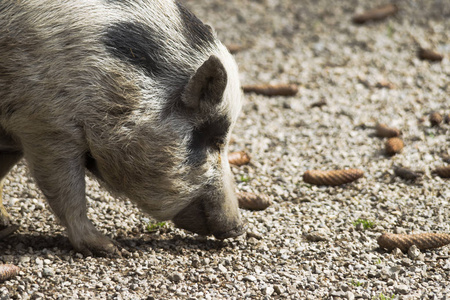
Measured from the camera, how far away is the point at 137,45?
4613 millimetres

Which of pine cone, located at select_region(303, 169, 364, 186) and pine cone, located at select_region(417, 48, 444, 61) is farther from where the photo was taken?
pine cone, located at select_region(417, 48, 444, 61)

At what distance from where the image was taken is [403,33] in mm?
10172

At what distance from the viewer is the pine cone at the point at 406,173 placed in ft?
20.4

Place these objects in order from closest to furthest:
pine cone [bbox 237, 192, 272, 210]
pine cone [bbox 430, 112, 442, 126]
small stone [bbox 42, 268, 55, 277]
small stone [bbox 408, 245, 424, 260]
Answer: small stone [bbox 42, 268, 55, 277] → small stone [bbox 408, 245, 424, 260] → pine cone [bbox 237, 192, 272, 210] → pine cone [bbox 430, 112, 442, 126]

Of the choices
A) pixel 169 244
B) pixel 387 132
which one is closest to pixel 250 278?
pixel 169 244

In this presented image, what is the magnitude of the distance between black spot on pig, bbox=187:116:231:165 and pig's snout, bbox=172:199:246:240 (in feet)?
1.14

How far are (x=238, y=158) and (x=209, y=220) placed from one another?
1.74 meters

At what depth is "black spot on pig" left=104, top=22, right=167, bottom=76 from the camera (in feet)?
15.0

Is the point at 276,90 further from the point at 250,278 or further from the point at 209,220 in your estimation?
the point at 250,278

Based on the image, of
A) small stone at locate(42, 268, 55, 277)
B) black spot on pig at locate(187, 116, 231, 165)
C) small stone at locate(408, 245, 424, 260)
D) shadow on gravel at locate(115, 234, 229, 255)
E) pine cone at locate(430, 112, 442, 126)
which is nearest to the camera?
small stone at locate(42, 268, 55, 277)

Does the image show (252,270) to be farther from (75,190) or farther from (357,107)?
(357,107)

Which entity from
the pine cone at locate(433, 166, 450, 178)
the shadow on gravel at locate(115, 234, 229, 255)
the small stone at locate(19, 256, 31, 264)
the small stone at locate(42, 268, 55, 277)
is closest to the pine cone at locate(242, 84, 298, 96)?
the pine cone at locate(433, 166, 450, 178)

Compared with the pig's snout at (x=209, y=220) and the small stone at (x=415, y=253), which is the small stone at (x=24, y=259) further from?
the small stone at (x=415, y=253)

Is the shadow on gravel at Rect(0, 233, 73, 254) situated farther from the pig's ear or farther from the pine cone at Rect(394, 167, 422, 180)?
the pine cone at Rect(394, 167, 422, 180)
